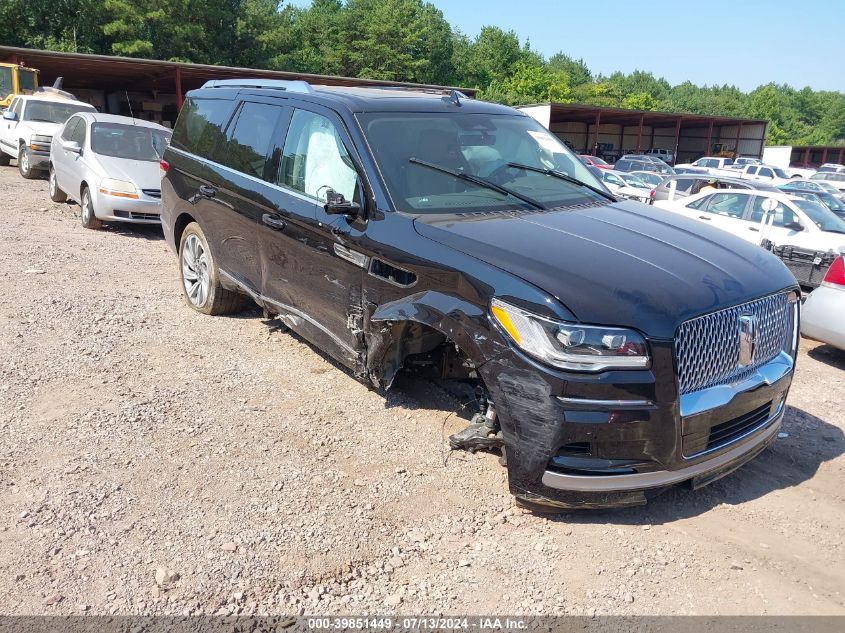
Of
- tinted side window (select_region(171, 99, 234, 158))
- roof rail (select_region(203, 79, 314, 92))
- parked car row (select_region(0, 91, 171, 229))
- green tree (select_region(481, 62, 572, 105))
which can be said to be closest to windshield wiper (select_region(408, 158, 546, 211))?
roof rail (select_region(203, 79, 314, 92))

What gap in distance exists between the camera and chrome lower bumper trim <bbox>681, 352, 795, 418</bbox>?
3.08m

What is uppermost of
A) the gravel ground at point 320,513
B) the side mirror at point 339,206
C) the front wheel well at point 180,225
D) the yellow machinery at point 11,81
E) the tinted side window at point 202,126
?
the yellow machinery at point 11,81

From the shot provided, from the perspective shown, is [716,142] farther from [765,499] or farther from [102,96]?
[765,499]

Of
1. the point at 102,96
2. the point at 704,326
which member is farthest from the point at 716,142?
the point at 704,326

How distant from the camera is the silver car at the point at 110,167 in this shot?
31.6 feet

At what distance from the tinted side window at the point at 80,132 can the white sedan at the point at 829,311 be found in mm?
10097

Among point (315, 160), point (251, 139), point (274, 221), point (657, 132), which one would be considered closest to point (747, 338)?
point (315, 160)

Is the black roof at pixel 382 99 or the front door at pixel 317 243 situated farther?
the black roof at pixel 382 99

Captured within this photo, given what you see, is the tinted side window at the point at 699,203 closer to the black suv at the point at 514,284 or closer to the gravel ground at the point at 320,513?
the gravel ground at the point at 320,513

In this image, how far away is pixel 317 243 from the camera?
4266 mm

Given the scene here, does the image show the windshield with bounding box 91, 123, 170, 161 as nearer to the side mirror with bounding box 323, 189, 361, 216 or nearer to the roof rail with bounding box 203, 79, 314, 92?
the roof rail with bounding box 203, 79, 314, 92

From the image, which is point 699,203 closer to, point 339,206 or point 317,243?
point 317,243

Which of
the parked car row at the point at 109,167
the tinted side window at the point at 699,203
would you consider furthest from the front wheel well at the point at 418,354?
the tinted side window at the point at 699,203

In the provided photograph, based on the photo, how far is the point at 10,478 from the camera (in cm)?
349
